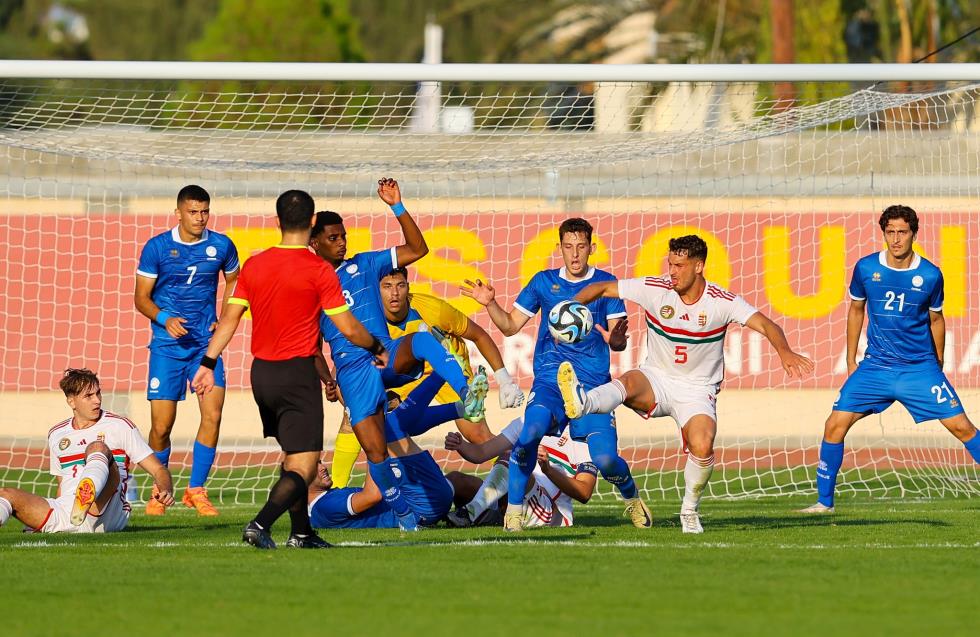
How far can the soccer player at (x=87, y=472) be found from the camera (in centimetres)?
938

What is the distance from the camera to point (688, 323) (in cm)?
948

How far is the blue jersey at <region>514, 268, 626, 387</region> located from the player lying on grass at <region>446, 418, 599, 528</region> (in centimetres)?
51

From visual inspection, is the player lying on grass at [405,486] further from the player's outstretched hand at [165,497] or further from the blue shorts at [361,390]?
the player's outstretched hand at [165,497]

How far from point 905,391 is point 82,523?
229 inches

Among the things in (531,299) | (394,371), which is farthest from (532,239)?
(394,371)

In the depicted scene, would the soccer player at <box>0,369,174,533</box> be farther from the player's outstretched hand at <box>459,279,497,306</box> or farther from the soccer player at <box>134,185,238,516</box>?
the player's outstretched hand at <box>459,279,497,306</box>

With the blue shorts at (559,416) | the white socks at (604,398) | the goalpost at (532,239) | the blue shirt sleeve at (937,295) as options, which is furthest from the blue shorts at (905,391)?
the goalpost at (532,239)

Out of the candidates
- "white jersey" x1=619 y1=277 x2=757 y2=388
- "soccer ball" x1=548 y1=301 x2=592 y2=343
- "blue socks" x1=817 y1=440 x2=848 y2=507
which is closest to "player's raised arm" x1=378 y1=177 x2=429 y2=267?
"soccer ball" x1=548 y1=301 x2=592 y2=343

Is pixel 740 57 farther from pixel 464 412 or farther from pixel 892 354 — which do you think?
pixel 464 412

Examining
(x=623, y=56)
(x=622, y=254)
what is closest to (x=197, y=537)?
(x=622, y=254)

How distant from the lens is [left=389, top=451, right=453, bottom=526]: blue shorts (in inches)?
388

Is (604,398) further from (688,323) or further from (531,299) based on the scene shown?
(531,299)

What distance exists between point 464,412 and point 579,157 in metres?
6.79

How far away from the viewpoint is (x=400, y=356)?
9.80 meters
